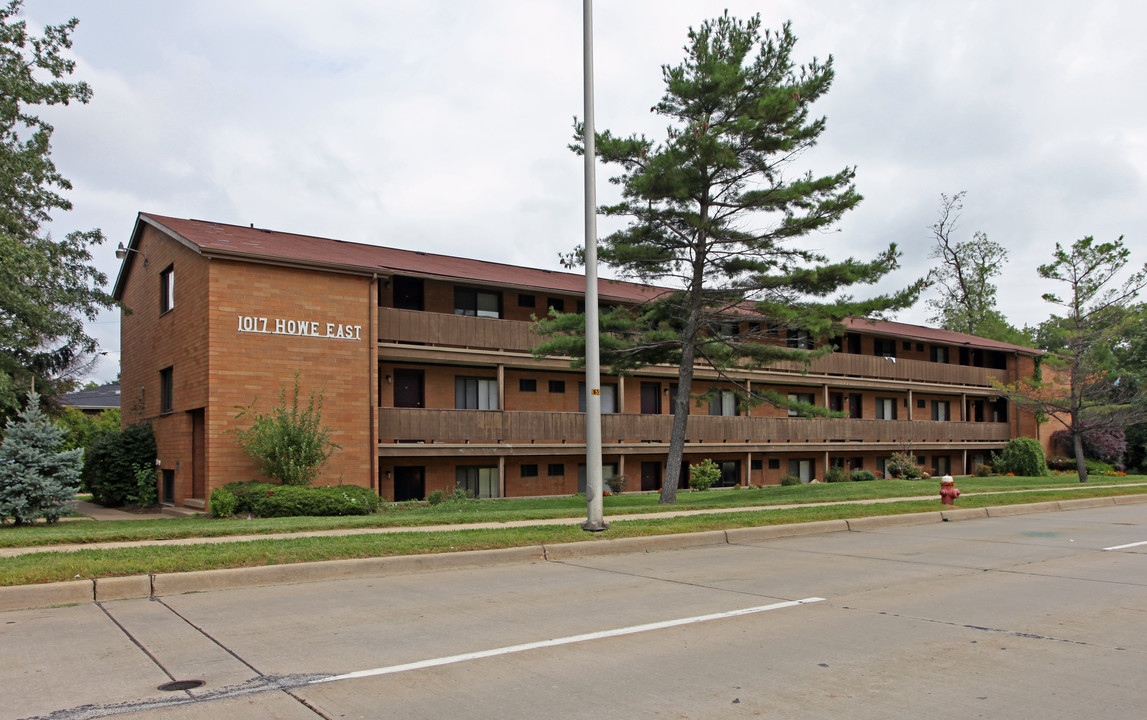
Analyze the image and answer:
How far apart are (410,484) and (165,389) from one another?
7.36 meters

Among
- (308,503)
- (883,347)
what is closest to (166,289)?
(308,503)

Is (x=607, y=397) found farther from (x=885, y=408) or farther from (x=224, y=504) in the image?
(x=885, y=408)

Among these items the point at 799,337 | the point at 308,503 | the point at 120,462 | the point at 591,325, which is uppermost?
the point at 799,337

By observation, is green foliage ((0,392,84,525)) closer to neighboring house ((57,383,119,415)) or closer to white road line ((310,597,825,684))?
white road line ((310,597,825,684))

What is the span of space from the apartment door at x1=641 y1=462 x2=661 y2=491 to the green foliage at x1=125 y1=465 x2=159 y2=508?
647 inches

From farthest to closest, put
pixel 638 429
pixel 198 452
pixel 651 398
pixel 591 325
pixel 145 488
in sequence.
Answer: pixel 651 398 < pixel 638 429 < pixel 145 488 < pixel 198 452 < pixel 591 325

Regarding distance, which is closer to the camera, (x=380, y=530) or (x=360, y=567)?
(x=360, y=567)

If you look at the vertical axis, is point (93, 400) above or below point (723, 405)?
above

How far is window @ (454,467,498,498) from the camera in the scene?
27.1 metres

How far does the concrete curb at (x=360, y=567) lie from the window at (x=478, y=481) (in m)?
14.4

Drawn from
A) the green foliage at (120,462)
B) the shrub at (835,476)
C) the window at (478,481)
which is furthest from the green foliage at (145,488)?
the shrub at (835,476)

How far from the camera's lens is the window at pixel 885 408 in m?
42.6

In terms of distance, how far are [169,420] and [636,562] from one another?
16801 millimetres

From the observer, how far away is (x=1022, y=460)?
40.2 metres
